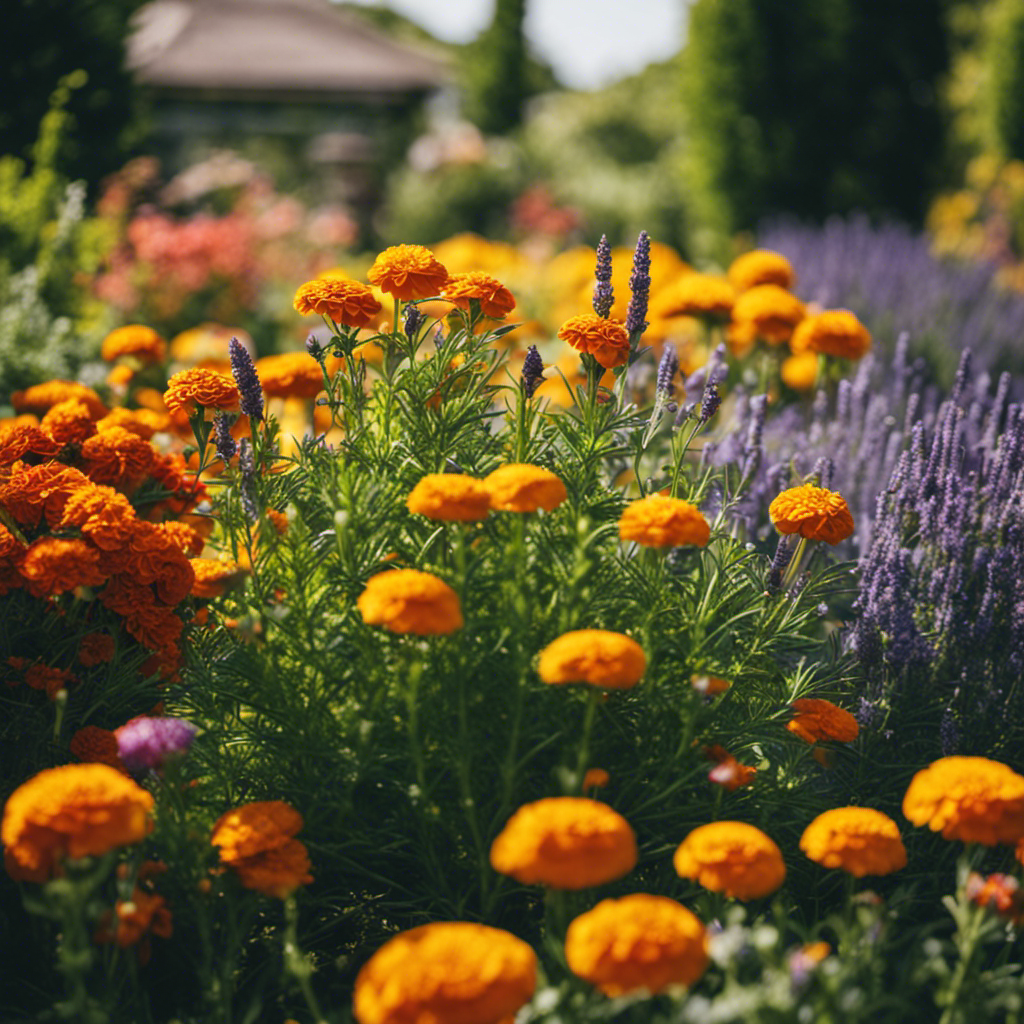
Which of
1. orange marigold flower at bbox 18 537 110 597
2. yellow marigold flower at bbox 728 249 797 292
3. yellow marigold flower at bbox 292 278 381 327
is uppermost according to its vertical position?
yellow marigold flower at bbox 728 249 797 292

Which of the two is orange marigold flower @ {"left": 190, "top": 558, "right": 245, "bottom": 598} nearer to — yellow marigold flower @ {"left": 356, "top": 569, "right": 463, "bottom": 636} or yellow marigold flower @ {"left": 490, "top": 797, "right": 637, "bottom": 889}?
yellow marigold flower @ {"left": 356, "top": 569, "right": 463, "bottom": 636}

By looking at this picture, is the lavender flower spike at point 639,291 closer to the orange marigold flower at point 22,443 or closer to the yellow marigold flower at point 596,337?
the yellow marigold flower at point 596,337

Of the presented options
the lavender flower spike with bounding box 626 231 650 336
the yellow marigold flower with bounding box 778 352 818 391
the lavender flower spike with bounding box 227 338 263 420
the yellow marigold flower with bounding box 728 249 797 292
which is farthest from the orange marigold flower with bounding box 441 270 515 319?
the yellow marigold flower with bounding box 778 352 818 391

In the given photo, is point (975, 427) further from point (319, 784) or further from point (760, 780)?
point (319, 784)

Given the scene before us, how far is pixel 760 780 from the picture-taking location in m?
2.21

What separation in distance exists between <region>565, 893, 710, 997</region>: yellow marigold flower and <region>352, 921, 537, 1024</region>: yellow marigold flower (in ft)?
0.30

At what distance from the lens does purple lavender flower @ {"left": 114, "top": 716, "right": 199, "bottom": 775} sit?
173cm

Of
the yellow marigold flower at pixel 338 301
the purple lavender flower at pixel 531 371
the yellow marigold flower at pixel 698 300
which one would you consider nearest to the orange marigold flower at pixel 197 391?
the yellow marigold flower at pixel 338 301

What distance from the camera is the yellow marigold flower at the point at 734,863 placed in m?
1.56

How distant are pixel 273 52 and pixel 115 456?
21.4 meters

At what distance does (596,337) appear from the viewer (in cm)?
209

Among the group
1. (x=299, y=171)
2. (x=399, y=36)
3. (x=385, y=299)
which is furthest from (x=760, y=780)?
(x=399, y=36)

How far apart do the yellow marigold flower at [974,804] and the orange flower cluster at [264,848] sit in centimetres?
107

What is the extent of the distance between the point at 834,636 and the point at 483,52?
29857mm
